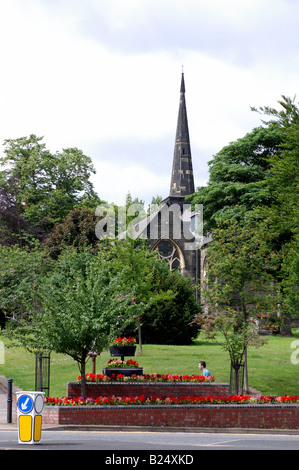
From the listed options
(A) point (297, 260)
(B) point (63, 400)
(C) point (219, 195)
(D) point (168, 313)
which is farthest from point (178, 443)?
(C) point (219, 195)

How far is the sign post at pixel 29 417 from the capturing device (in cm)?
1266

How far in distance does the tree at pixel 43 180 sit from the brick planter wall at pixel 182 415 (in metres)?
41.3

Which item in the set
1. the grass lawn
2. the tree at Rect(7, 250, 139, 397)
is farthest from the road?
the grass lawn

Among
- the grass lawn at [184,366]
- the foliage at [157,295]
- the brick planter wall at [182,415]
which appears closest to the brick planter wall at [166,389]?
the grass lawn at [184,366]

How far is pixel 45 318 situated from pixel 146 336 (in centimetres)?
2008

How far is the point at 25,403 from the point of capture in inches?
518

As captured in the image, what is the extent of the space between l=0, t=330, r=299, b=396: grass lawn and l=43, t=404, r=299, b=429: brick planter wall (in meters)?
4.67

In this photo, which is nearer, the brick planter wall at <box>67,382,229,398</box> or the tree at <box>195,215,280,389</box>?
the brick planter wall at <box>67,382,229,398</box>

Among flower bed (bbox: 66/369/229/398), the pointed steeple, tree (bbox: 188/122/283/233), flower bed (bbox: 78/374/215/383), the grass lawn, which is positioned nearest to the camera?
flower bed (bbox: 66/369/229/398)

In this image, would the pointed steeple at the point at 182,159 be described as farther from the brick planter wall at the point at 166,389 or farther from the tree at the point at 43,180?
the brick planter wall at the point at 166,389

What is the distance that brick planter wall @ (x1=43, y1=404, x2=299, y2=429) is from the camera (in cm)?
1638

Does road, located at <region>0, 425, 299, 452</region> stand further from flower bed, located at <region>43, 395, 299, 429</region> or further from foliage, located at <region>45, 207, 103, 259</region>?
foliage, located at <region>45, 207, 103, 259</region>

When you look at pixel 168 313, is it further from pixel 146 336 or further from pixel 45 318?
pixel 45 318
